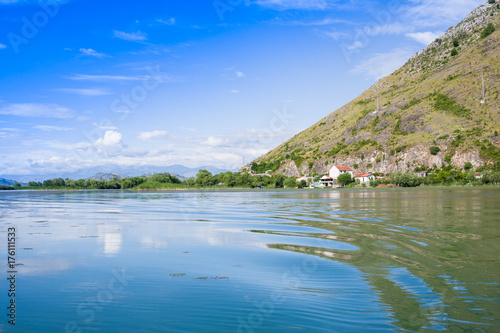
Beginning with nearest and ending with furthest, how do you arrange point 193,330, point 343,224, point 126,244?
point 193,330 < point 126,244 < point 343,224

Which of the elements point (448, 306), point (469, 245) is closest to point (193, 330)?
point (448, 306)

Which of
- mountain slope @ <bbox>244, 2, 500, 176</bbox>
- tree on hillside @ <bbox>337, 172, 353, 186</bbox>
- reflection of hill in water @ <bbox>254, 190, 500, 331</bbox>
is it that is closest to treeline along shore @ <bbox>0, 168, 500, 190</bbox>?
tree on hillside @ <bbox>337, 172, 353, 186</bbox>

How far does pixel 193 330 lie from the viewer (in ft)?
21.8

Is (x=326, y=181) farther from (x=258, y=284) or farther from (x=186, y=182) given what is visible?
(x=258, y=284)

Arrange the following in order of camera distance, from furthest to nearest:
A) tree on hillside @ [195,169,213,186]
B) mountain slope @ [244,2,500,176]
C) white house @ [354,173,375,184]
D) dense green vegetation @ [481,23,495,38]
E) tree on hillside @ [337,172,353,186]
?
dense green vegetation @ [481,23,495,38]
white house @ [354,173,375,184]
tree on hillside @ [195,169,213,186]
tree on hillside @ [337,172,353,186]
mountain slope @ [244,2,500,176]

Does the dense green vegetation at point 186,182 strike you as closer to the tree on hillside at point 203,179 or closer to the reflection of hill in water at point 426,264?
the tree on hillside at point 203,179

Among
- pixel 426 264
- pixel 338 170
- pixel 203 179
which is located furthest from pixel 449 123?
pixel 426 264

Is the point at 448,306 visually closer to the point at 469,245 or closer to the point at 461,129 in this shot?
the point at 469,245

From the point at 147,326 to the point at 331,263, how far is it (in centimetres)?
677

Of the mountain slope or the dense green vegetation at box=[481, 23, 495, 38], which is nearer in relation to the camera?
the mountain slope

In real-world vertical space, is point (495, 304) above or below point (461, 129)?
below

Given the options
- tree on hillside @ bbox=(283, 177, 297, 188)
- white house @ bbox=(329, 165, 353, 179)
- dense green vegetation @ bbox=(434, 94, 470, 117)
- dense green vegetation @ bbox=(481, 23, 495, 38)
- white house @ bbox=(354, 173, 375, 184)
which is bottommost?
tree on hillside @ bbox=(283, 177, 297, 188)

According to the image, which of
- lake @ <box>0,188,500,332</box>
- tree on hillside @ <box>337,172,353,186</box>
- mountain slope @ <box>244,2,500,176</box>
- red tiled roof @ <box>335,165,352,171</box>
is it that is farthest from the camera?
red tiled roof @ <box>335,165,352,171</box>

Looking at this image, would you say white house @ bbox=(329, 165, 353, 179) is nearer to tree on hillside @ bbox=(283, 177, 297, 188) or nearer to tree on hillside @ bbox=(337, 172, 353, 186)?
tree on hillside @ bbox=(337, 172, 353, 186)
